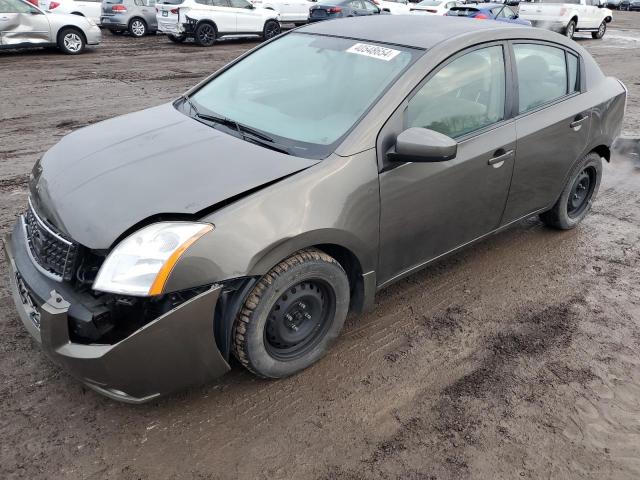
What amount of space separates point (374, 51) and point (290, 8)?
17370 mm

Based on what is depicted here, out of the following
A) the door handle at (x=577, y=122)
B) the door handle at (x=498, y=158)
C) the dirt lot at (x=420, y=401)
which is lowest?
the dirt lot at (x=420, y=401)

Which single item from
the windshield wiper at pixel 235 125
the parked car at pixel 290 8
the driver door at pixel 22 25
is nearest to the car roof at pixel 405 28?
the windshield wiper at pixel 235 125

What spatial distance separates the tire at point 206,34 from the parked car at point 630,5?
39319 millimetres

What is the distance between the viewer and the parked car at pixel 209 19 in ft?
50.4

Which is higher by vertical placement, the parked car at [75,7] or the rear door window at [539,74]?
the rear door window at [539,74]

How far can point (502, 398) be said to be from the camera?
9.33ft

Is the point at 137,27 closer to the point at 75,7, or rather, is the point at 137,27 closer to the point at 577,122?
the point at 75,7

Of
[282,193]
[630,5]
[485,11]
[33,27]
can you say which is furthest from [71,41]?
[630,5]

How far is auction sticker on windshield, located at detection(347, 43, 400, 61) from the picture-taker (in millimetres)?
3213

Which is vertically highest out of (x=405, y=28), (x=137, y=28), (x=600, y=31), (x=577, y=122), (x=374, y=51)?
(x=405, y=28)

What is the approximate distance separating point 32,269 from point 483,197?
2602 mm

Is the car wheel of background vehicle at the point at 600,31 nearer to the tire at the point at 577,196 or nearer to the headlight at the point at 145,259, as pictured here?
the tire at the point at 577,196

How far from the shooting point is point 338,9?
1767 centimetres

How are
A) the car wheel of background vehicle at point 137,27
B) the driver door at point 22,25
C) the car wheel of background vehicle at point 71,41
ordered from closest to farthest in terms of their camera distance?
the driver door at point 22,25 < the car wheel of background vehicle at point 71,41 < the car wheel of background vehicle at point 137,27
